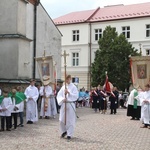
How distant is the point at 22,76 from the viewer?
18.1 meters

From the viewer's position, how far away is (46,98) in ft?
57.8

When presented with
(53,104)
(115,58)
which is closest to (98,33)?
(115,58)

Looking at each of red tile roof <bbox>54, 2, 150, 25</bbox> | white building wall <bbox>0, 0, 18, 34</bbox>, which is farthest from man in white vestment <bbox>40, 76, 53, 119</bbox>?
red tile roof <bbox>54, 2, 150, 25</bbox>

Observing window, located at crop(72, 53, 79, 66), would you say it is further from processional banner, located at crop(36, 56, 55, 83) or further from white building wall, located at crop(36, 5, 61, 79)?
processional banner, located at crop(36, 56, 55, 83)

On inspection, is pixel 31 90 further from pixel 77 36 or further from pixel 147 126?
pixel 77 36

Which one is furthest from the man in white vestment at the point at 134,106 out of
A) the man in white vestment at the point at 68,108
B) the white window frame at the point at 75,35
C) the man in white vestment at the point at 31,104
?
the white window frame at the point at 75,35

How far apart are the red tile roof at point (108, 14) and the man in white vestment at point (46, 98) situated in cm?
2815

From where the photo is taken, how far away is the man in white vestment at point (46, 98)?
1734 cm

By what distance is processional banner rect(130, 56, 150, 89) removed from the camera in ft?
53.0

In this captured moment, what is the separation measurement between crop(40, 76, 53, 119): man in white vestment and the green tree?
72.5ft

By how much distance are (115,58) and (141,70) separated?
23202mm

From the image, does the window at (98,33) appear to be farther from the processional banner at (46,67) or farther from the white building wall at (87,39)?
the processional banner at (46,67)

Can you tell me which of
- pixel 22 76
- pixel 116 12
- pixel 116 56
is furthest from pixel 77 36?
pixel 22 76

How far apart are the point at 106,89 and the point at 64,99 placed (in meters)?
11.3
